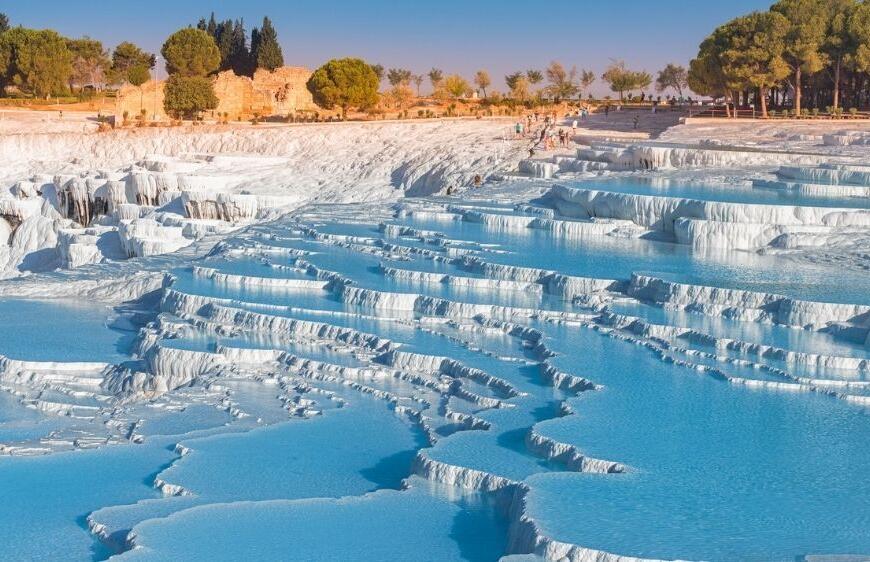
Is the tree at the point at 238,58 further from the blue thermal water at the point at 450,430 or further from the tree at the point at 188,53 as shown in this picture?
the blue thermal water at the point at 450,430

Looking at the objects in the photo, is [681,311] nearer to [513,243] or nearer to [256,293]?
[513,243]

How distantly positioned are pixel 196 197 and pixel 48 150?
10107 mm

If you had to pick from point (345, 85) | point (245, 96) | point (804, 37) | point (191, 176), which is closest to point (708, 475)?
point (191, 176)

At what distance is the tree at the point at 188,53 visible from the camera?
40.2 metres

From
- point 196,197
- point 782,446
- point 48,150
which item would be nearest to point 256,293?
point 782,446

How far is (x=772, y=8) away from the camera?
3089 centimetres

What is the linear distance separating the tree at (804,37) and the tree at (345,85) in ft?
39.1

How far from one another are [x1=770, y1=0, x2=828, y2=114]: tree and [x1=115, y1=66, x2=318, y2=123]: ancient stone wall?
15051mm

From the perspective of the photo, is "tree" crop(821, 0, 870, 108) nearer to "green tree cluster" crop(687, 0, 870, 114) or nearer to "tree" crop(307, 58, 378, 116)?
"green tree cluster" crop(687, 0, 870, 114)

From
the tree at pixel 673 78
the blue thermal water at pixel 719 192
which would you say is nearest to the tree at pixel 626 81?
the tree at pixel 673 78

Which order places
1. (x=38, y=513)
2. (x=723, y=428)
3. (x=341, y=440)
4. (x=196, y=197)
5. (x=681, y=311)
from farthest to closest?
(x=196, y=197)
(x=681, y=311)
(x=341, y=440)
(x=723, y=428)
(x=38, y=513)

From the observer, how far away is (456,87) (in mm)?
46062

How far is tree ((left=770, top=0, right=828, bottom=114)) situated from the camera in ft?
90.5

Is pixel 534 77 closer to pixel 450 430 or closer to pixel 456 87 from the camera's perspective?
pixel 456 87
